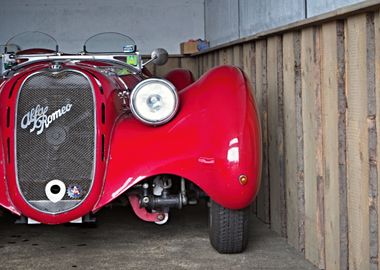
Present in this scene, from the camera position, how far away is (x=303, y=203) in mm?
4371

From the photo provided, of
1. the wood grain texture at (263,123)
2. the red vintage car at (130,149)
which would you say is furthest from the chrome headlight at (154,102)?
the wood grain texture at (263,123)

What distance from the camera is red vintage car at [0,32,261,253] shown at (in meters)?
4.12

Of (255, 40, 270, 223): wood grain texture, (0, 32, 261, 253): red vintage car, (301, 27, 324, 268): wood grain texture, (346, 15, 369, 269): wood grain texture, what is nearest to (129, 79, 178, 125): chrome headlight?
(0, 32, 261, 253): red vintage car

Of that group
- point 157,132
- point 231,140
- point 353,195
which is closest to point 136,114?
point 157,132

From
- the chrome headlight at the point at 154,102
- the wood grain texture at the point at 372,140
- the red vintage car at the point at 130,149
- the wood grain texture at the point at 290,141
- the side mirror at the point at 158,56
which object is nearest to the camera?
the wood grain texture at the point at 372,140

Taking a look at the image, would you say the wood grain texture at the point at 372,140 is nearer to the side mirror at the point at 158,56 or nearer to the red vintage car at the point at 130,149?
the red vintage car at the point at 130,149

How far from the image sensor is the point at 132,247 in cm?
471

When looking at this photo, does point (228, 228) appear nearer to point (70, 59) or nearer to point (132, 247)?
point (132, 247)

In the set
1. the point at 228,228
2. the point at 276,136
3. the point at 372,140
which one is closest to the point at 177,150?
the point at 228,228

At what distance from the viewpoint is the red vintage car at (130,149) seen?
4.12 meters

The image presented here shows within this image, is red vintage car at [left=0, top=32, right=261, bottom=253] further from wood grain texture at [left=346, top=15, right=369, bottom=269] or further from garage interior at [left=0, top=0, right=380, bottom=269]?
wood grain texture at [left=346, top=15, right=369, bottom=269]

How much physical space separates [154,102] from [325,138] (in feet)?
3.44

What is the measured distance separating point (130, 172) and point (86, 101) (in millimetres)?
536

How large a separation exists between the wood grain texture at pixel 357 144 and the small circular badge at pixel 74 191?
157 cm
